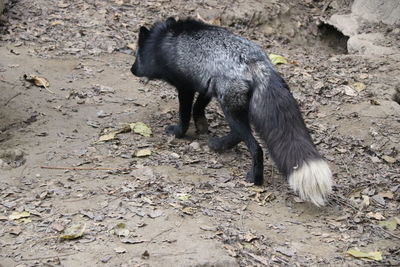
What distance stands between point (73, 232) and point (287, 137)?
90.1 inches

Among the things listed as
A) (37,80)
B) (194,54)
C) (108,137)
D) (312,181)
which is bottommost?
(37,80)

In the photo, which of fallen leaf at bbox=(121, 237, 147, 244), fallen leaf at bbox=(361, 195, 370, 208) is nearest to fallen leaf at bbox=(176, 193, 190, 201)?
fallen leaf at bbox=(121, 237, 147, 244)

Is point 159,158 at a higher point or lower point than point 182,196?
lower

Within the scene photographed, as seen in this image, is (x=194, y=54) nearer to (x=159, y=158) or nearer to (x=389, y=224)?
(x=159, y=158)

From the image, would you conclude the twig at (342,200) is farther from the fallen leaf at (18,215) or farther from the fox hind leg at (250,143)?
the fallen leaf at (18,215)

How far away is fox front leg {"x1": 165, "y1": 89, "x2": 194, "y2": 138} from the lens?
7166 mm

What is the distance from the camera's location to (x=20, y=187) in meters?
5.88

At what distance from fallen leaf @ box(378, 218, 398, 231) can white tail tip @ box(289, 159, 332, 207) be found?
0.62 meters

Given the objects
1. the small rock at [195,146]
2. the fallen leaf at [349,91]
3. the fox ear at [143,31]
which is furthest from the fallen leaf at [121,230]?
the fallen leaf at [349,91]

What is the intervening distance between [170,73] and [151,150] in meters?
0.99

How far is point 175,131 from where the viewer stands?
24.3 feet

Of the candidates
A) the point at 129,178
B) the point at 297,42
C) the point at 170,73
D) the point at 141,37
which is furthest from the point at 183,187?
the point at 297,42

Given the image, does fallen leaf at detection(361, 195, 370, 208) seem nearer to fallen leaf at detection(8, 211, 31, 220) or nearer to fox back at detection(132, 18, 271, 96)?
fox back at detection(132, 18, 271, 96)

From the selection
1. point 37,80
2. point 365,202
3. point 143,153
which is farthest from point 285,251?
point 37,80
